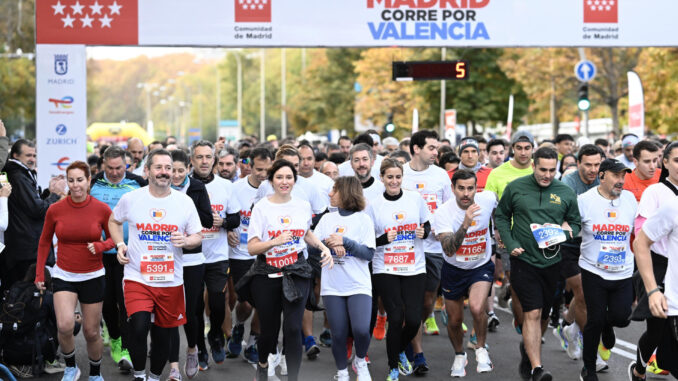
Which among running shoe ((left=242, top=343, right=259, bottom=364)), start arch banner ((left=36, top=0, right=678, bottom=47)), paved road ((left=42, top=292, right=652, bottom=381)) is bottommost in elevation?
paved road ((left=42, top=292, right=652, bottom=381))

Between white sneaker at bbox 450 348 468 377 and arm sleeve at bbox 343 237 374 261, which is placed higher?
arm sleeve at bbox 343 237 374 261

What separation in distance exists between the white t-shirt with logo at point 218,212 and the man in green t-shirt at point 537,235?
103 inches

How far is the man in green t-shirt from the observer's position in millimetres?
8344

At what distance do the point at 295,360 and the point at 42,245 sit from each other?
2.35 metres

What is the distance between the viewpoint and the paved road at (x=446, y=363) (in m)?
9.03

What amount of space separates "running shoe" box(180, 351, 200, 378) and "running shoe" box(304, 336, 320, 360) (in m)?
1.34

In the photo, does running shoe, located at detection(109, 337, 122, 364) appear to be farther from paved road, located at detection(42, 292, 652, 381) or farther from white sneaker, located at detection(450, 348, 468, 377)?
white sneaker, located at detection(450, 348, 468, 377)

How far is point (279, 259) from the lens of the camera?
800 cm

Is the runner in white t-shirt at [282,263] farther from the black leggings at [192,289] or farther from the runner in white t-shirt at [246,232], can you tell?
the runner in white t-shirt at [246,232]

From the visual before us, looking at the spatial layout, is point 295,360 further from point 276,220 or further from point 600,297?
point 600,297

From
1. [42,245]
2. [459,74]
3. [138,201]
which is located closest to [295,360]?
→ [138,201]

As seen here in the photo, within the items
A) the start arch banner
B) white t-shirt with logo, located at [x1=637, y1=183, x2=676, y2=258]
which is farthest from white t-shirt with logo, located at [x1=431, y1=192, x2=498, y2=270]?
the start arch banner

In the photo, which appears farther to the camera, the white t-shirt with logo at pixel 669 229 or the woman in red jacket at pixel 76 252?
the woman in red jacket at pixel 76 252

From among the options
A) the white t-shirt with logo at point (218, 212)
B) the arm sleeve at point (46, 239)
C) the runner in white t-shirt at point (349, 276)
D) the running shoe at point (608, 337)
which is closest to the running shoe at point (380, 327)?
the white t-shirt with logo at point (218, 212)
